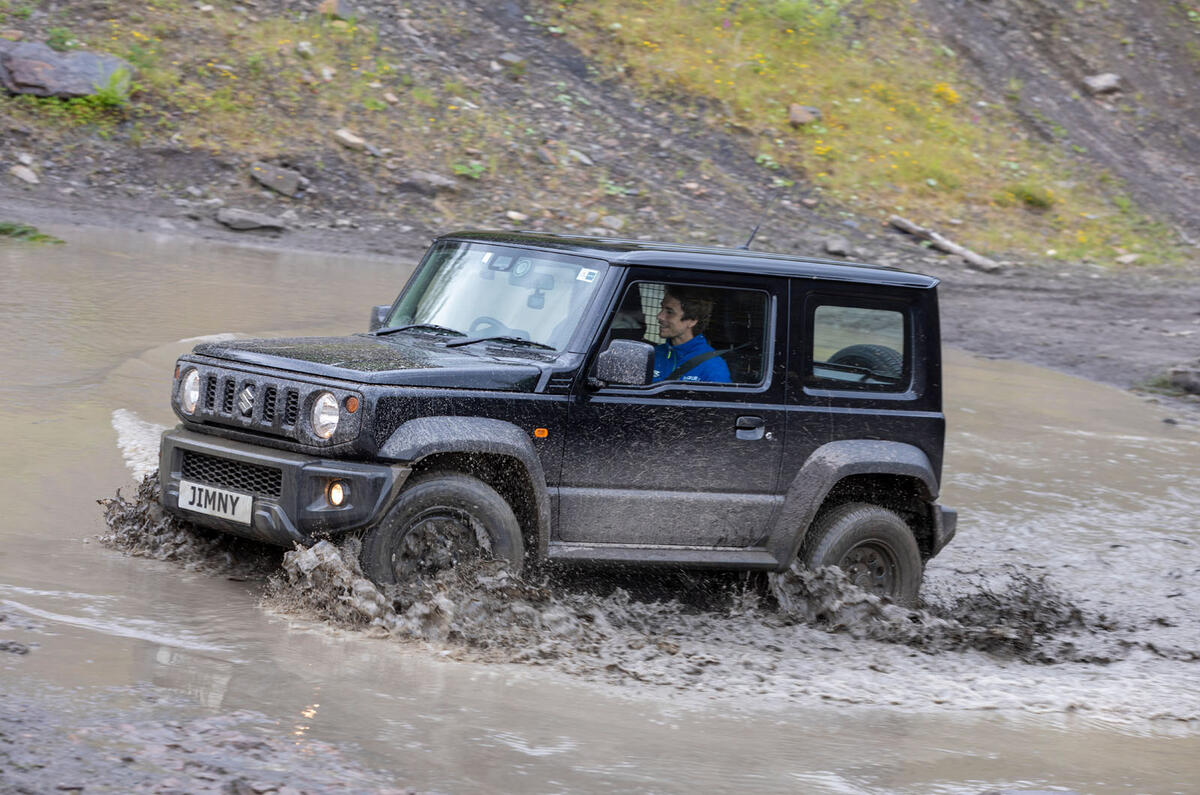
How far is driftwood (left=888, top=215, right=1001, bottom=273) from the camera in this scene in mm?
21781

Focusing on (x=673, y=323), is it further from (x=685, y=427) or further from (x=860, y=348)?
(x=860, y=348)

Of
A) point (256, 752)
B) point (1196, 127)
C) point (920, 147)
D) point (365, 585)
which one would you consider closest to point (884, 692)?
point (365, 585)

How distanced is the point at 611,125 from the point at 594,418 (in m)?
17.5

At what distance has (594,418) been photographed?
5.93 meters

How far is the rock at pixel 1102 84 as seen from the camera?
94.4ft

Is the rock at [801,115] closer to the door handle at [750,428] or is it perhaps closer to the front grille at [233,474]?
the door handle at [750,428]

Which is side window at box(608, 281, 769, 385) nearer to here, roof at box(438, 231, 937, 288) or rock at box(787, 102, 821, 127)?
roof at box(438, 231, 937, 288)

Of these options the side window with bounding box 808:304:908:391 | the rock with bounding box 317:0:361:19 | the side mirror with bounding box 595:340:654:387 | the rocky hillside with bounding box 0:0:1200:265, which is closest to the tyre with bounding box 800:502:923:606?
the side window with bounding box 808:304:908:391

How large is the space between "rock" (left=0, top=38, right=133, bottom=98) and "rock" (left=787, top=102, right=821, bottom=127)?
11020 mm

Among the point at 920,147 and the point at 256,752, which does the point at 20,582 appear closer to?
the point at 256,752

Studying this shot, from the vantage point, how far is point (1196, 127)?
1122 inches

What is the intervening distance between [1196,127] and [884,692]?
26.0m

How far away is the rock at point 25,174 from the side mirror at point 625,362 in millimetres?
14375

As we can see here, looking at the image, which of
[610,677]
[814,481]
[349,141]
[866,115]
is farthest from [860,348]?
[866,115]
